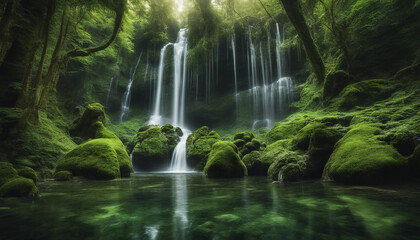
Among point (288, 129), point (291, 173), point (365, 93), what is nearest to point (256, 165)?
point (291, 173)

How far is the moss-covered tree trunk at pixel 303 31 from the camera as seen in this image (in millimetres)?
10320

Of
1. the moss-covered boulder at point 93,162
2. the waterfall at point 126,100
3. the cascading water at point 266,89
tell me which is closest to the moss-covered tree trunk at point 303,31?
the cascading water at point 266,89

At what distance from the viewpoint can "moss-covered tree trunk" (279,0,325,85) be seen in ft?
33.9

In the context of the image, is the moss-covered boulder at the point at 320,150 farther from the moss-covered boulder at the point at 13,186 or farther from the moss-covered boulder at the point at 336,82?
the moss-covered boulder at the point at 13,186

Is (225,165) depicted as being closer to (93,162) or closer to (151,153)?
(93,162)

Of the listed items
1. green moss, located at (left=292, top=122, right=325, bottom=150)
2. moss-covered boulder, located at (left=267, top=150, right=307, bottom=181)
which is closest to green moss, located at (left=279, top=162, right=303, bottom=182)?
moss-covered boulder, located at (left=267, top=150, right=307, bottom=181)

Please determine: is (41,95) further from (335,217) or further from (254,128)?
(254,128)

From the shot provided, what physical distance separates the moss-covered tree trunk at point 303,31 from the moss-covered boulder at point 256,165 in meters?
6.51

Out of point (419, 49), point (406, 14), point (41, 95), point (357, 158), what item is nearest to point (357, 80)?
point (419, 49)

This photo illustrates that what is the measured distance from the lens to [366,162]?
4840mm

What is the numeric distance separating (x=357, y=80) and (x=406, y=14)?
12.6 feet

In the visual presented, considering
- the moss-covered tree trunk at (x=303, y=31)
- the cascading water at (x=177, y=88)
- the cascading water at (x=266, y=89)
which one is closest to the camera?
the moss-covered tree trunk at (x=303, y=31)

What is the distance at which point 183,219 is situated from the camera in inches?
106

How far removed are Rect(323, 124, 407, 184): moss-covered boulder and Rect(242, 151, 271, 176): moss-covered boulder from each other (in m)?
3.60
